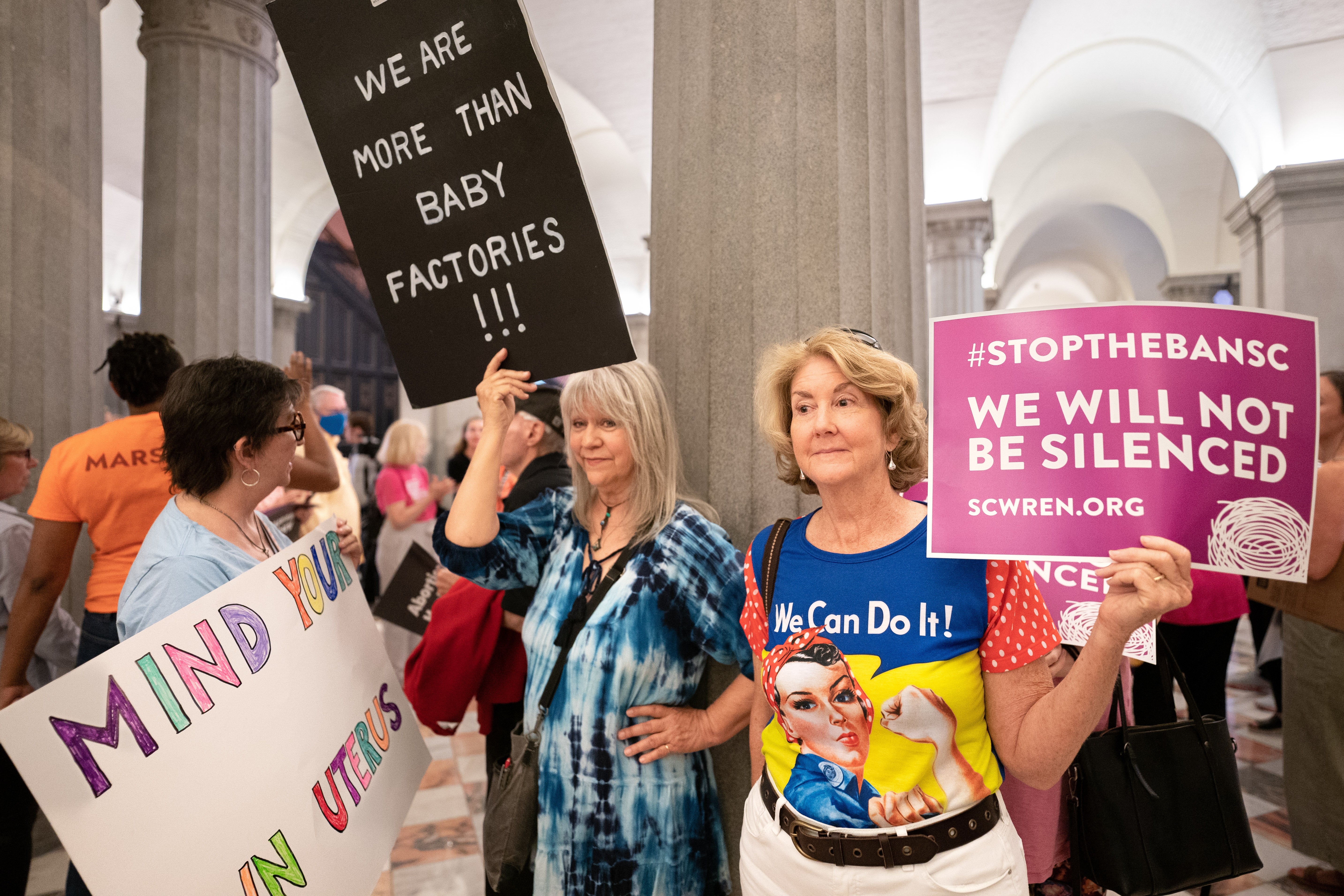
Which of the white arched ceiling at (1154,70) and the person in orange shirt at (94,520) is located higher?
the white arched ceiling at (1154,70)

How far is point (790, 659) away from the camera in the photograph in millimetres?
1365

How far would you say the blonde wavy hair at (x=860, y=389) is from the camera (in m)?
1.42

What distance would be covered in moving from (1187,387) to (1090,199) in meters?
16.6

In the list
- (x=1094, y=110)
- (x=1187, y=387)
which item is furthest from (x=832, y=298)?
(x=1094, y=110)

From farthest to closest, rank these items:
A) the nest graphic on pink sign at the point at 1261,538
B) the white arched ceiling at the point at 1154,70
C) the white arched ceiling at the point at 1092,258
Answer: the white arched ceiling at the point at 1092,258 → the white arched ceiling at the point at 1154,70 → the nest graphic on pink sign at the point at 1261,538

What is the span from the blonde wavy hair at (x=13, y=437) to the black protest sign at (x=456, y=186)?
176cm

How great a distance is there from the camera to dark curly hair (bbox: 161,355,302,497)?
1.69 meters

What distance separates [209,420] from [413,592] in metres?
1.51

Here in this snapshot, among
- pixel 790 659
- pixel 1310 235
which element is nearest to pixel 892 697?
pixel 790 659

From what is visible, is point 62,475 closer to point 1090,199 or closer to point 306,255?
point 306,255

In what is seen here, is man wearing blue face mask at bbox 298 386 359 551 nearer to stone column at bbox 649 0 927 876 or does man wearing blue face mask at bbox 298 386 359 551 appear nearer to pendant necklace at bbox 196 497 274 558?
pendant necklace at bbox 196 497 274 558

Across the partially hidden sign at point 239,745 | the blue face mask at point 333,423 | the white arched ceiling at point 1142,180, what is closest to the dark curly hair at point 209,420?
the partially hidden sign at point 239,745

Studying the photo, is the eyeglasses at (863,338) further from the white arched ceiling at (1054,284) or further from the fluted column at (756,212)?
the white arched ceiling at (1054,284)

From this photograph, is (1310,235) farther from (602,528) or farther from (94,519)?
(94,519)
